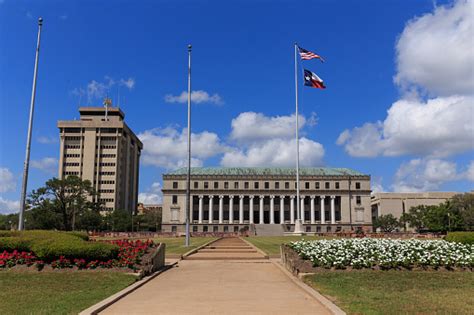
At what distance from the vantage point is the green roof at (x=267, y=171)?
13698cm

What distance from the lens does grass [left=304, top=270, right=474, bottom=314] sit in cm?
1053

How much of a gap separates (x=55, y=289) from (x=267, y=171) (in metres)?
129

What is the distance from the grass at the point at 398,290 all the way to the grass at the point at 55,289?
6.52 metres

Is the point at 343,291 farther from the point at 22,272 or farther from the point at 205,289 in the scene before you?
the point at 22,272

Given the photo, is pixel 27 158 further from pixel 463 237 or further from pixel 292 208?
pixel 292 208

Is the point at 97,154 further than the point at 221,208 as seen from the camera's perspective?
Yes

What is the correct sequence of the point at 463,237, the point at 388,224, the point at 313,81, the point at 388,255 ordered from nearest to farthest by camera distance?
the point at 388,255 < the point at 463,237 < the point at 313,81 < the point at 388,224

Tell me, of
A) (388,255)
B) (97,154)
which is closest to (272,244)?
(388,255)

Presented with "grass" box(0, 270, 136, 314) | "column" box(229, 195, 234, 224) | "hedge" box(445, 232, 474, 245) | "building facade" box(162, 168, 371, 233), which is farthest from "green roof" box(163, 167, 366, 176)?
"grass" box(0, 270, 136, 314)

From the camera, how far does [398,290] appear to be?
518 inches

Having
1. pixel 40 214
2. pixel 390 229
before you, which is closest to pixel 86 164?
pixel 40 214

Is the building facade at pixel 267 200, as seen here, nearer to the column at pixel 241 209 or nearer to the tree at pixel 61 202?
the column at pixel 241 209

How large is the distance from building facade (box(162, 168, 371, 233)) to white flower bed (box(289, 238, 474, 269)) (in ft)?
365

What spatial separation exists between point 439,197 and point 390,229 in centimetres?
5770
